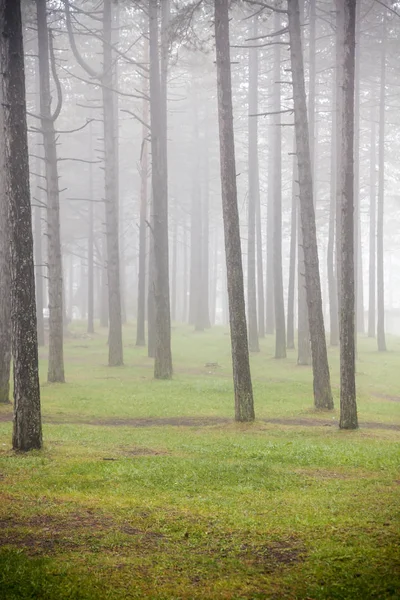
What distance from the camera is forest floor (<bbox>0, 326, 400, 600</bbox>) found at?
569cm

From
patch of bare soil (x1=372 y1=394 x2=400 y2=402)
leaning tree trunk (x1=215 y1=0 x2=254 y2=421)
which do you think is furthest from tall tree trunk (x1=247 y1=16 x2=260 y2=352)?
leaning tree trunk (x1=215 y1=0 x2=254 y2=421)

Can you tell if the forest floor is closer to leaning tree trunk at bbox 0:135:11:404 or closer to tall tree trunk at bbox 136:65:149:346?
leaning tree trunk at bbox 0:135:11:404

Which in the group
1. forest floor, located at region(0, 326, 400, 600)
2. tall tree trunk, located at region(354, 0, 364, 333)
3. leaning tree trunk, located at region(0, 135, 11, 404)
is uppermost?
tall tree trunk, located at region(354, 0, 364, 333)

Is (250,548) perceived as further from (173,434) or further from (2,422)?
(2,422)

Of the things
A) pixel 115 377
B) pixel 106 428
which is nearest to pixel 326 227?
pixel 115 377

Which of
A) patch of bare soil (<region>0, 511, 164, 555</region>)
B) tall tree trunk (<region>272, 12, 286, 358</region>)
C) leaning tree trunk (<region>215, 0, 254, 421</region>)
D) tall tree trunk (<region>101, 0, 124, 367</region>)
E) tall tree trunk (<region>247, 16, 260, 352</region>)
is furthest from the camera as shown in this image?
tall tree trunk (<region>247, 16, 260, 352</region>)

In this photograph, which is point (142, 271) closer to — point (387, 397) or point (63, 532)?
point (387, 397)

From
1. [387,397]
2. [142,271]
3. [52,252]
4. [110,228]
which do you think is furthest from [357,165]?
[52,252]

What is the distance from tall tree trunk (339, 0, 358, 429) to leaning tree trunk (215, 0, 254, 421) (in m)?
2.12

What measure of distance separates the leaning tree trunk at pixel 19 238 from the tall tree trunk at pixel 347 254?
6.38m

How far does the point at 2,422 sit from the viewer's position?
549 inches

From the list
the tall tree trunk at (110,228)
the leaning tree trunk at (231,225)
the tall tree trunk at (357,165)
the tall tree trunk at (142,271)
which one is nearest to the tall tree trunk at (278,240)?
the tall tree trunk at (357,165)

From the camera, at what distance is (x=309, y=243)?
52.5ft

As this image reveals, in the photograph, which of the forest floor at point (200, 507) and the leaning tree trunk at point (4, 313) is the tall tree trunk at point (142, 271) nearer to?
the leaning tree trunk at point (4, 313)
